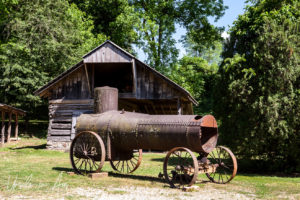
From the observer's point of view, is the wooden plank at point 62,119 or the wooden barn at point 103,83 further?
the wooden plank at point 62,119

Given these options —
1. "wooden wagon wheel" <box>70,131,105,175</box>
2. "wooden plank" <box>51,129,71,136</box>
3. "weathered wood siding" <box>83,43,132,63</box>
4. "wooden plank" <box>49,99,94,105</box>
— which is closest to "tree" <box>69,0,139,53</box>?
"wooden plank" <box>49,99,94,105</box>

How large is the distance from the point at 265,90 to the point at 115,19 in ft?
81.1

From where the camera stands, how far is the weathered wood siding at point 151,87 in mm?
18672

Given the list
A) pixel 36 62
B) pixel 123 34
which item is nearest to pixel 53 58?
pixel 36 62

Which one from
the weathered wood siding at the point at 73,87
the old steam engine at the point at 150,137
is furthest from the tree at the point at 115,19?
the old steam engine at the point at 150,137

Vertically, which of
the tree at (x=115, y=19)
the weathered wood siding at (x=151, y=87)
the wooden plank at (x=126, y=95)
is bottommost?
the wooden plank at (x=126, y=95)

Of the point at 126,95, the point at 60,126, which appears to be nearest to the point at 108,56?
the point at 126,95

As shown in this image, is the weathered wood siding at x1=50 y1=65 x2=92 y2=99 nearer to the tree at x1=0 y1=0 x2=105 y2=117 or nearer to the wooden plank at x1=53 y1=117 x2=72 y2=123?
the wooden plank at x1=53 y1=117 x2=72 y2=123

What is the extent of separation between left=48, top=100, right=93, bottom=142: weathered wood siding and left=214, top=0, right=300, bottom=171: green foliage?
9278 millimetres

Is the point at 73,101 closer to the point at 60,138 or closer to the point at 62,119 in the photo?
the point at 62,119

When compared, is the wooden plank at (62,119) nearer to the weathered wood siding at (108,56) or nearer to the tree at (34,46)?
the weathered wood siding at (108,56)

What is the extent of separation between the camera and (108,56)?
1794 centimetres

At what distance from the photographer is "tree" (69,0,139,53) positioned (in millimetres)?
30875

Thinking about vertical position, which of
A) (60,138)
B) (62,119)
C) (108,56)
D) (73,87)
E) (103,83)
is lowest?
(60,138)
